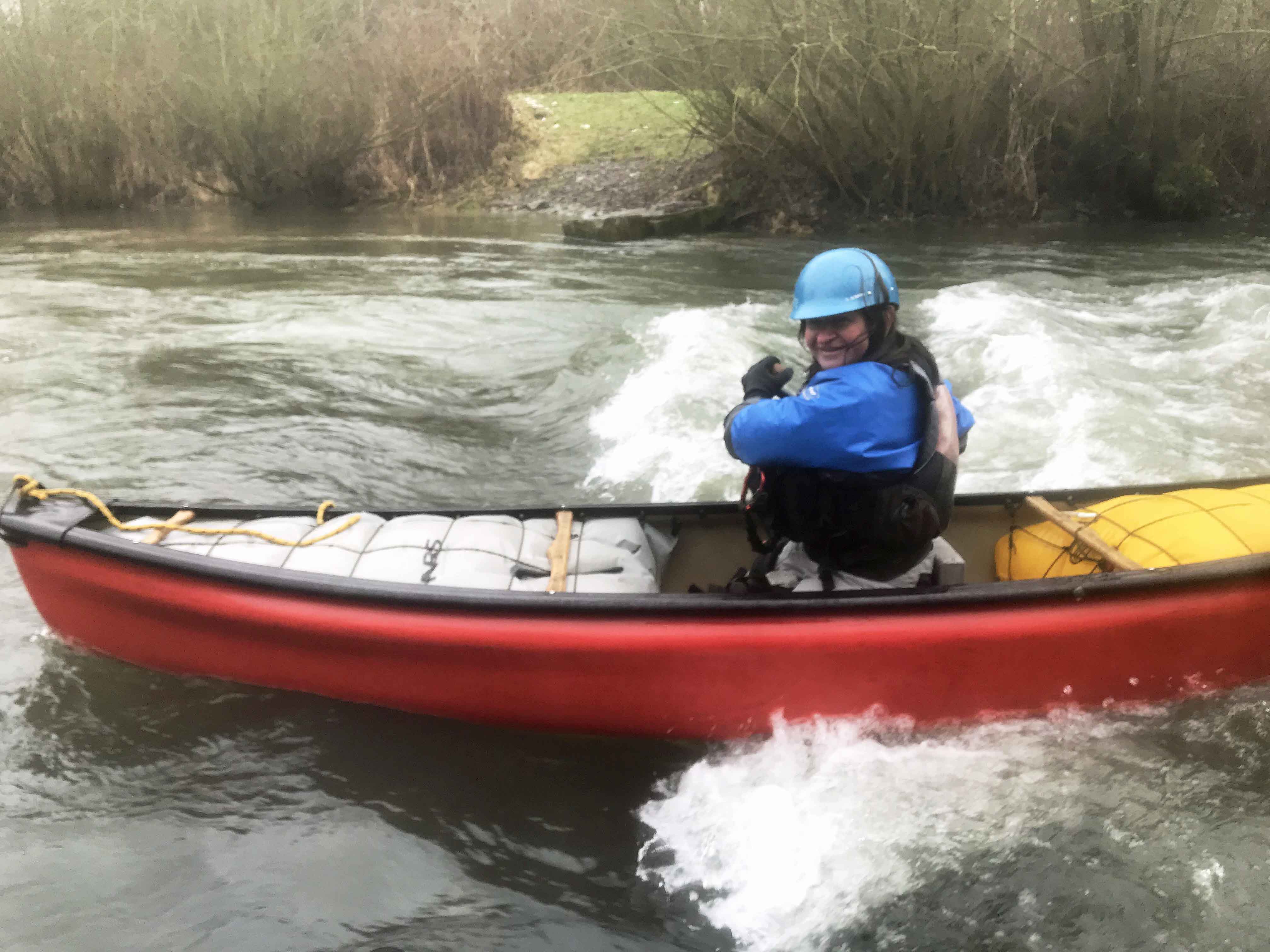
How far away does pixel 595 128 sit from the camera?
63.0 ft

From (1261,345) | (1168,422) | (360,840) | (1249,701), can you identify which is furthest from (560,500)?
(1261,345)

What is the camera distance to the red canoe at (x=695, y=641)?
3018mm

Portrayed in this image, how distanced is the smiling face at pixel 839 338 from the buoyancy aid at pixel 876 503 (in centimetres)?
16

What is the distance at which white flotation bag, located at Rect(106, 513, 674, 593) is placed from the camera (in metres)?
3.38

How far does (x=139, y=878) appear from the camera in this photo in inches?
114

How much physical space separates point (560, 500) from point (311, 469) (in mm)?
1617

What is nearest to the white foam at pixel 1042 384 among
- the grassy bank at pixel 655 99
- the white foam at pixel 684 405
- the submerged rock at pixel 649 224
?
the white foam at pixel 684 405

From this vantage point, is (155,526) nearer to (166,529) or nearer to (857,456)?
(166,529)

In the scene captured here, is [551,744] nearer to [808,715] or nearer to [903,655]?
[808,715]

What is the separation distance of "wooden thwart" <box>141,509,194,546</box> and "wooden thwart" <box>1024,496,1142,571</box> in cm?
317

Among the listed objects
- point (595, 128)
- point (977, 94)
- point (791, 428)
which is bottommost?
point (791, 428)

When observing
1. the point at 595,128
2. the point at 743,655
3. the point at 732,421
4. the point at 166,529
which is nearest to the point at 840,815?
the point at 743,655

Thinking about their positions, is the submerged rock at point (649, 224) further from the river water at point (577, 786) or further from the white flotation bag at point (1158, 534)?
the white flotation bag at point (1158, 534)

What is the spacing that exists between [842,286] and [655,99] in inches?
684
